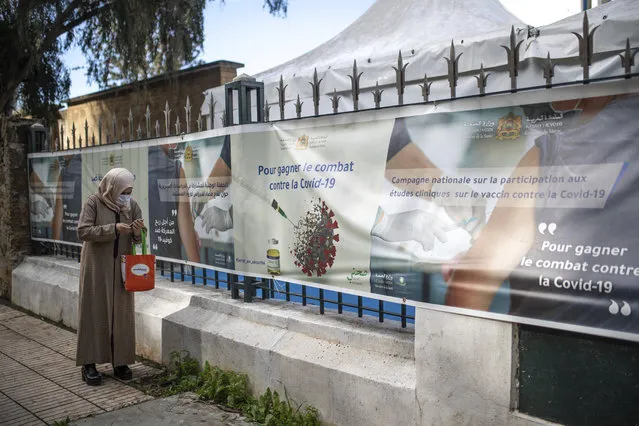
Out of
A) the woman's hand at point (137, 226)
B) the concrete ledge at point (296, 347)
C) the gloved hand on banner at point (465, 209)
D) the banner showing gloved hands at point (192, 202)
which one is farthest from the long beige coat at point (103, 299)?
the gloved hand on banner at point (465, 209)

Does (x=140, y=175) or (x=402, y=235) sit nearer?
(x=402, y=235)

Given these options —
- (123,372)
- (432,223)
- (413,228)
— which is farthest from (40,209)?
(432,223)

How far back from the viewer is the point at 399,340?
3.42 metres

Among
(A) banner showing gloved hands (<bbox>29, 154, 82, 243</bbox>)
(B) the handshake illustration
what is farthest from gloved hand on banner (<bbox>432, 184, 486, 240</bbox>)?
(A) banner showing gloved hands (<bbox>29, 154, 82, 243</bbox>)

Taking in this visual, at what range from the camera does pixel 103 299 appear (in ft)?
15.8

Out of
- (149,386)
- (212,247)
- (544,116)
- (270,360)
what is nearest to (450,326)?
(544,116)

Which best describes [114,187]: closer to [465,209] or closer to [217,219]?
[217,219]

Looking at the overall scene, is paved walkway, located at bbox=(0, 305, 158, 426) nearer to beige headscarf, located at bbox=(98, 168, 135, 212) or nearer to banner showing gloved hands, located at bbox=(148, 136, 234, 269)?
banner showing gloved hands, located at bbox=(148, 136, 234, 269)

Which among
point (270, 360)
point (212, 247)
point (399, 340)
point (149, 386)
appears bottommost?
point (149, 386)

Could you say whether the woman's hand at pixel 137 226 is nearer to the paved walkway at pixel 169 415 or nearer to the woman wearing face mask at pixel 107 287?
the woman wearing face mask at pixel 107 287

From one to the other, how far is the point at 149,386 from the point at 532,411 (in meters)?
3.06

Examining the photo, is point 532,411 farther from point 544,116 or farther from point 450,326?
point 544,116

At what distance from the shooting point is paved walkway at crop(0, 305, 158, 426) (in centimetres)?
422

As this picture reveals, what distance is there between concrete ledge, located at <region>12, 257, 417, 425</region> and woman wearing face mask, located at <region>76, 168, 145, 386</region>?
39cm
